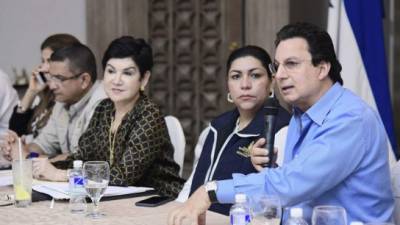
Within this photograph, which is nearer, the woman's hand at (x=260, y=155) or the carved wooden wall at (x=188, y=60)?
the woman's hand at (x=260, y=155)

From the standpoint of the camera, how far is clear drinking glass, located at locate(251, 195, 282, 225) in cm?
213

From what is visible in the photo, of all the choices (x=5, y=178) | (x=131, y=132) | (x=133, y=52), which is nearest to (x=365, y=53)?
(x=133, y=52)

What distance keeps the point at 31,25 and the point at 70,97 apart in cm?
216

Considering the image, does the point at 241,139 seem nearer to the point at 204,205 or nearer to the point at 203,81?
the point at 204,205

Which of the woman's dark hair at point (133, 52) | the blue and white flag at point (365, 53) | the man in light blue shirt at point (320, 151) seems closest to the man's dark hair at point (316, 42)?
the man in light blue shirt at point (320, 151)

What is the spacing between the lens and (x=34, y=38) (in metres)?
6.27

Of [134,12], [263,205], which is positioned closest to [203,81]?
[134,12]

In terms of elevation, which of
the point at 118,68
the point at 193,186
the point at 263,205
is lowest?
the point at 193,186

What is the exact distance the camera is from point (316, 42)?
2.55 m

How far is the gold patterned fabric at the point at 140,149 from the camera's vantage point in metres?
3.39

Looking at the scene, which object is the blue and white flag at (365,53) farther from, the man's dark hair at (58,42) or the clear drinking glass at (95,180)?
the clear drinking glass at (95,180)

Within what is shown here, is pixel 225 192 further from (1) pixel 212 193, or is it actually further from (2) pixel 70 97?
(2) pixel 70 97

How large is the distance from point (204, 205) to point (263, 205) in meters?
0.32

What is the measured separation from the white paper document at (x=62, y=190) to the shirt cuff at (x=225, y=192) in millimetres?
728
